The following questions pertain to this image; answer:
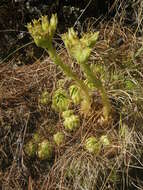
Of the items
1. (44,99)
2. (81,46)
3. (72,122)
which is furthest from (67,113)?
(81,46)

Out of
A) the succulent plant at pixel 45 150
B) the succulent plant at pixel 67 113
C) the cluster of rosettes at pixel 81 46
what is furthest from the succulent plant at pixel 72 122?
the cluster of rosettes at pixel 81 46

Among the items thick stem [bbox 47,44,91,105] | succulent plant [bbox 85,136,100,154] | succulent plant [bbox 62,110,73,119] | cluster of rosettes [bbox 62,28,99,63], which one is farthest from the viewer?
succulent plant [bbox 62,110,73,119]

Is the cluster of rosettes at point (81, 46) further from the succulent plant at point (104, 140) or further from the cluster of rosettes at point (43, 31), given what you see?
the succulent plant at point (104, 140)

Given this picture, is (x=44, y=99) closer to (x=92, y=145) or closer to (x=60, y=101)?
(x=60, y=101)

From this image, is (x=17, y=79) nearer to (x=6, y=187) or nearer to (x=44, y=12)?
(x=44, y=12)

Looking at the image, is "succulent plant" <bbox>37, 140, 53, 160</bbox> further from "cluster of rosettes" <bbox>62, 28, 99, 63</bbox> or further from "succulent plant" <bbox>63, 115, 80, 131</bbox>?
"cluster of rosettes" <bbox>62, 28, 99, 63</bbox>

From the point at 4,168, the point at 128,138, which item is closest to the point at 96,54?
the point at 128,138

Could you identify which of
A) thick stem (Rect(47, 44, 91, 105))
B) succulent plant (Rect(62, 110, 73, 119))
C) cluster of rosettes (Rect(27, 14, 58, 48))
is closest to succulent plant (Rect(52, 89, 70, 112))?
succulent plant (Rect(62, 110, 73, 119))
